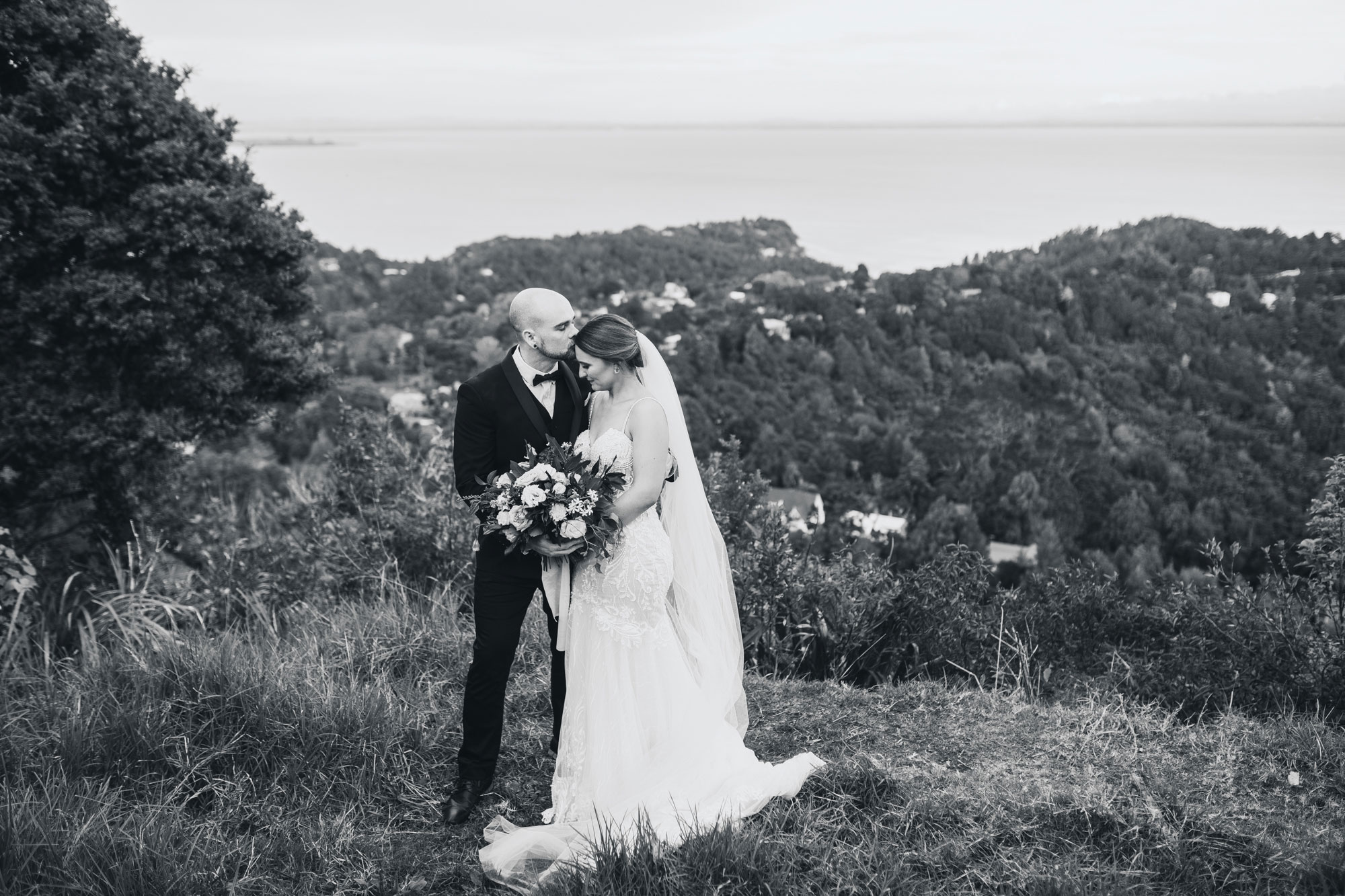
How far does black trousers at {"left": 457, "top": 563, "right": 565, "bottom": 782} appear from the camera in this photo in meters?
3.41

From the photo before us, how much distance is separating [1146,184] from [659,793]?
3431 inches

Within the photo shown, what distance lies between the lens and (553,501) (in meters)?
3.12

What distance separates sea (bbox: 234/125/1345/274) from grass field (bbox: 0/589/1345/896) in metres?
8.02

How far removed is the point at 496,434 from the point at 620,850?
1.58 m

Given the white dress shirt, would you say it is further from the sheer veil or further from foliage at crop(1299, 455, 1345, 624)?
foliage at crop(1299, 455, 1345, 624)

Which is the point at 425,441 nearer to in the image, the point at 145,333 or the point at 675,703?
the point at 145,333

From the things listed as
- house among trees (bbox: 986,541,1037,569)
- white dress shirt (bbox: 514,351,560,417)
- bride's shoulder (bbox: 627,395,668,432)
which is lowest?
house among trees (bbox: 986,541,1037,569)

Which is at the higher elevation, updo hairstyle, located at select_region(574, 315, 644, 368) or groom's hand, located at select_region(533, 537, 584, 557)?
updo hairstyle, located at select_region(574, 315, 644, 368)

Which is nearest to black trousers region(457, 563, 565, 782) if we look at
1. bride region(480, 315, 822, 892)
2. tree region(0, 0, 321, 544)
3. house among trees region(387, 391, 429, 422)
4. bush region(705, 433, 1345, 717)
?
bride region(480, 315, 822, 892)

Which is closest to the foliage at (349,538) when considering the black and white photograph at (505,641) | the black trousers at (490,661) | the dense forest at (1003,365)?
the black and white photograph at (505,641)

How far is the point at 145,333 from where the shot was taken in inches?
323

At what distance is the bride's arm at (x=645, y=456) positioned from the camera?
10.8ft

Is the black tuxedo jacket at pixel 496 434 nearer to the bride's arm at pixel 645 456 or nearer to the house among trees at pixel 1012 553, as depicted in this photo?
the bride's arm at pixel 645 456

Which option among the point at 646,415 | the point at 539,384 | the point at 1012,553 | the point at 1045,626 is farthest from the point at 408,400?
the point at 646,415
